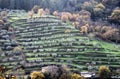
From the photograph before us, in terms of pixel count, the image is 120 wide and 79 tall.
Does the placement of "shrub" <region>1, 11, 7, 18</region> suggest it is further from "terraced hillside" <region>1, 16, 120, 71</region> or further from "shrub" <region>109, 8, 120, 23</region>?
"shrub" <region>109, 8, 120, 23</region>

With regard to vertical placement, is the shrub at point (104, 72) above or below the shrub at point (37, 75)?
below

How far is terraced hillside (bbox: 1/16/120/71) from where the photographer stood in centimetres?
8481

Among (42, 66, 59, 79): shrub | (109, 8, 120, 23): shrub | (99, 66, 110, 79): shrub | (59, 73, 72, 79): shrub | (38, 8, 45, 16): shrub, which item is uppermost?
(38, 8, 45, 16): shrub

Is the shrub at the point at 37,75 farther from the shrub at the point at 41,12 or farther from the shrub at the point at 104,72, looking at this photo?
the shrub at the point at 41,12

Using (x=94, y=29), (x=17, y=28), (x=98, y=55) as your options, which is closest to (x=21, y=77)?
(x=98, y=55)

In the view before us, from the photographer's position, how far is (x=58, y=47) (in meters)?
92.1

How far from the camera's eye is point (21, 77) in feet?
242

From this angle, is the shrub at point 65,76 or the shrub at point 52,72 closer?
the shrub at point 65,76

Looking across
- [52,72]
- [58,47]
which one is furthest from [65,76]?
[58,47]

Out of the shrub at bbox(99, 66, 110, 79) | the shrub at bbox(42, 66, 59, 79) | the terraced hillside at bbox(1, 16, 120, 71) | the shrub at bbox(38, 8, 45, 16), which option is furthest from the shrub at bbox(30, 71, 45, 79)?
the shrub at bbox(38, 8, 45, 16)

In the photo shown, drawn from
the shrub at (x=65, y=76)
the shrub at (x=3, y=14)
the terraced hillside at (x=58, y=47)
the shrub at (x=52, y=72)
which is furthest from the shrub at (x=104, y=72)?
the shrub at (x=3, y=14)

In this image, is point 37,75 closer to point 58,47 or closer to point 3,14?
point 58,47

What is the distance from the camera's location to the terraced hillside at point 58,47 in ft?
278

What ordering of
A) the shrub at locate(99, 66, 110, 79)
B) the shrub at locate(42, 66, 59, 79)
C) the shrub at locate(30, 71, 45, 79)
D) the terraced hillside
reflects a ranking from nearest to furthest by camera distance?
1. the shrub at locate(30, 71, 45, 79)
2. the shrub at locate(42, 66, 59, 79)
3. the shrub at locate(99, 66, 110, 79)
4. the terraced hillside
